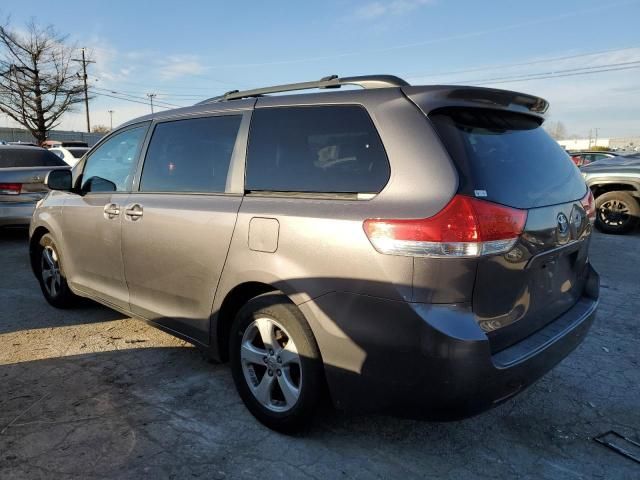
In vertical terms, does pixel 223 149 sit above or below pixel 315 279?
above

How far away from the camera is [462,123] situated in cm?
234

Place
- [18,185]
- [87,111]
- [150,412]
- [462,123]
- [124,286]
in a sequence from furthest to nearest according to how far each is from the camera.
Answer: [87,111]
[18,185]
[124,286]
[150,412]
[462,123]

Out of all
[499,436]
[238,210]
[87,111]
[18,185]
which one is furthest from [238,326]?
[87,111]

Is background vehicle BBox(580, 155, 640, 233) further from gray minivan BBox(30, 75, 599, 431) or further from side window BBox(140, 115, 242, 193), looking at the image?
side window BBox(140, 115, 242, 193)

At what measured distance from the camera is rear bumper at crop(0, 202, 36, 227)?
779cm

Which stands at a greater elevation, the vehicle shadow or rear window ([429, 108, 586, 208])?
rear window ([429, 108, 586, 208])

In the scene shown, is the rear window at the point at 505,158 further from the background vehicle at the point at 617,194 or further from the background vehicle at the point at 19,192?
the background vehicle at the point at 19,192

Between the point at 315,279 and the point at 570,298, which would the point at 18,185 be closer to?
the point at 315,279

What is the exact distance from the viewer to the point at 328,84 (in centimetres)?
278

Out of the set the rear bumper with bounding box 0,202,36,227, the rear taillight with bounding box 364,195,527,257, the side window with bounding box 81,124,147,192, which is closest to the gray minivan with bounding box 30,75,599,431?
the rear taillight with bounding box 364,195,527,257

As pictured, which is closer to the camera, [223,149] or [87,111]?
[223,149]

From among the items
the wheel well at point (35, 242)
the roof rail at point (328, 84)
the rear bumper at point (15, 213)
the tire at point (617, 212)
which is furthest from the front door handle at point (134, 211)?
the tire at point (617, 212)

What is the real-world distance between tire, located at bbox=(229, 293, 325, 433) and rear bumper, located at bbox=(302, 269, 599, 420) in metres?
0.12

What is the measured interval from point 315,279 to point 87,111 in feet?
168
